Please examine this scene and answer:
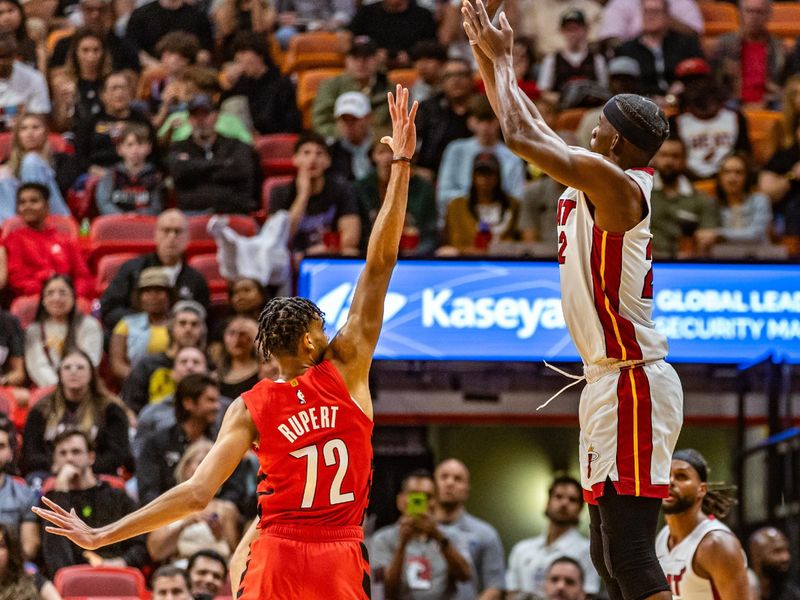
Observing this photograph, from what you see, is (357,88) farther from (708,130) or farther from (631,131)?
(631,131)

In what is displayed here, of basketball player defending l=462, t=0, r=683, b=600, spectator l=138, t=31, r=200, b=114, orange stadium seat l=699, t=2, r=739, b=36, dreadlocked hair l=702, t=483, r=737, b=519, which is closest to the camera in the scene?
basketball player defending l=462, t=0, r=683, b=600

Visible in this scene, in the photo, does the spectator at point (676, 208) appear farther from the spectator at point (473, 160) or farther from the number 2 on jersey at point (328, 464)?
the number 2 on jersey at point (328, 464)

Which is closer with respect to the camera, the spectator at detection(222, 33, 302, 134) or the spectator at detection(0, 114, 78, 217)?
the spectator at detection(0, 114, 78, 217)

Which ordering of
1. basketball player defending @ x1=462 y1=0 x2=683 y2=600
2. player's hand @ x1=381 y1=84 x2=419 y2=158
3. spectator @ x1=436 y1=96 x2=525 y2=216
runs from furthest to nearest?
spectator @ x1=436 y1=96 x2=525 y2=216 < player's hand @ x1=381 y1=84 x2=419 y2=158 < basketball player defending @ x1=462 y1=0 x2=683 y2=600

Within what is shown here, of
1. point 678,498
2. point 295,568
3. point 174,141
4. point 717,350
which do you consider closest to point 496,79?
point 295,568

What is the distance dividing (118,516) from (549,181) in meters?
4.47

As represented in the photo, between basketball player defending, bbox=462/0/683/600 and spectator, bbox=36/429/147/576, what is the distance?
487 cm

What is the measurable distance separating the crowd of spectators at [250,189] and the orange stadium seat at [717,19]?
307 millimetres

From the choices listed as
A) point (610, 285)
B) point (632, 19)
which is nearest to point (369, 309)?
point (610, 285)

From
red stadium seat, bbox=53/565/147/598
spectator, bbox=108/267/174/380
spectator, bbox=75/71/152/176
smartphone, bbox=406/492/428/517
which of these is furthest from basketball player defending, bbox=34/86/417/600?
spectator, bbox=75/71/152/176

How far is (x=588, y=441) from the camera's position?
547cm

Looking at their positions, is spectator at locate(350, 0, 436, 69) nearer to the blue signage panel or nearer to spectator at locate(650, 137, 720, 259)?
spectator at locate(650, 137, 720, 259)

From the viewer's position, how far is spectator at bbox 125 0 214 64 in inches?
598

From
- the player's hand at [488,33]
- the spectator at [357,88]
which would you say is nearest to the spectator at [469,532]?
the spectator at [357,88]
